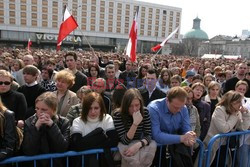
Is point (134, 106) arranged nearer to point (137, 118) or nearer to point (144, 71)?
point (137, 118)

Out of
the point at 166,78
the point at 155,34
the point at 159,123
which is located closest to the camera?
the point at 159,123

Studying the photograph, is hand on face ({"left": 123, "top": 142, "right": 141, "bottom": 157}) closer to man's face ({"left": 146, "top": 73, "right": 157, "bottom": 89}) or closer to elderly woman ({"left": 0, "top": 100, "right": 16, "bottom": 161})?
elderly woman ({"left": 0, "top": 100, "right": 16, "bottom": 161})

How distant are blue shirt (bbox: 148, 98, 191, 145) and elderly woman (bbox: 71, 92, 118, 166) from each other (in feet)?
1.73

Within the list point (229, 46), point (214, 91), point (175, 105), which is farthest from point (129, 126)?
point (229, 46)

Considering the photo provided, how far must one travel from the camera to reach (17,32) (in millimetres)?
55594

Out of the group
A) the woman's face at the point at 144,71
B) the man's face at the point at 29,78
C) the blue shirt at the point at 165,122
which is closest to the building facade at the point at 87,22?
the woman's face at the point at 144,71

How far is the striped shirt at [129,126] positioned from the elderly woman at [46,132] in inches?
23.6

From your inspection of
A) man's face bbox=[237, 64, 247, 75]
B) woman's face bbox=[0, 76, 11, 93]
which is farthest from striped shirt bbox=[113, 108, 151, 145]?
man's face bbox=[237, 64, 247, 75]

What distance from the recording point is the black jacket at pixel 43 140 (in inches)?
96.4

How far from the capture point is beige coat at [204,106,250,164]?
3.41m

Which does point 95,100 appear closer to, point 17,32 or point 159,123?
point 159,123

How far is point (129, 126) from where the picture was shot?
289cm

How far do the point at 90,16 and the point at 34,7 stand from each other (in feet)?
44.9

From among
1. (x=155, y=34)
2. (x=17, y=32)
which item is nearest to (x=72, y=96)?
(x=17, y=32)
